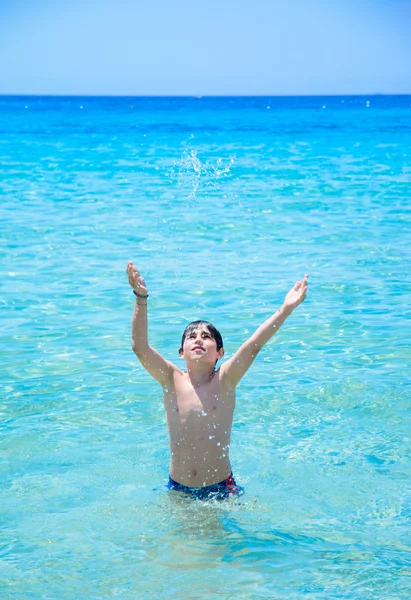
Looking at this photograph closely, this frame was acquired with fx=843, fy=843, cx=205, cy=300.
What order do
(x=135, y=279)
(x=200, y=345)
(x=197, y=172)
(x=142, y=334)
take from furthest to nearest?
(x=197, y=172) < (x=200, y=345) < (x=142, y=334) < (x=135, y=279)

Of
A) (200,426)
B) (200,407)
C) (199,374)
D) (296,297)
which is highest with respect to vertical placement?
(296,297)

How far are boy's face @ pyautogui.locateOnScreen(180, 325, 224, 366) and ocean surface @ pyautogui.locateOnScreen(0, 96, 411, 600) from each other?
32.6 inches

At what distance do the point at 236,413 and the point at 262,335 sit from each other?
216cm

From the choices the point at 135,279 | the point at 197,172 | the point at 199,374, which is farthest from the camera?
the point at 197,172

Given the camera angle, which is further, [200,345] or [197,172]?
[197,172]

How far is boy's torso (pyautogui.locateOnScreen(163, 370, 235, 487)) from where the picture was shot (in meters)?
4.77

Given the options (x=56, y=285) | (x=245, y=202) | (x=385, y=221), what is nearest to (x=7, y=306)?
(x=56, y=285)

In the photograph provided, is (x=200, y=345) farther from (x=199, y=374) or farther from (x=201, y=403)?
(x=201, y=403)

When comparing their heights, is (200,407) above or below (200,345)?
below

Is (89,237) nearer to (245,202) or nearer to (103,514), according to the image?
(245,202)

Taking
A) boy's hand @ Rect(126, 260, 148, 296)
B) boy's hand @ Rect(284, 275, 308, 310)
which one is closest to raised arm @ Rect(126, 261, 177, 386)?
boy's hand @ Rect(126, 260, 148, 296)

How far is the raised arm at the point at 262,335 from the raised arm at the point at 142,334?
350mm

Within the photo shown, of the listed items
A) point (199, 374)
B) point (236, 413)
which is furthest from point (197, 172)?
point (199, 374)

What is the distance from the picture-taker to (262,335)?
179 inches
